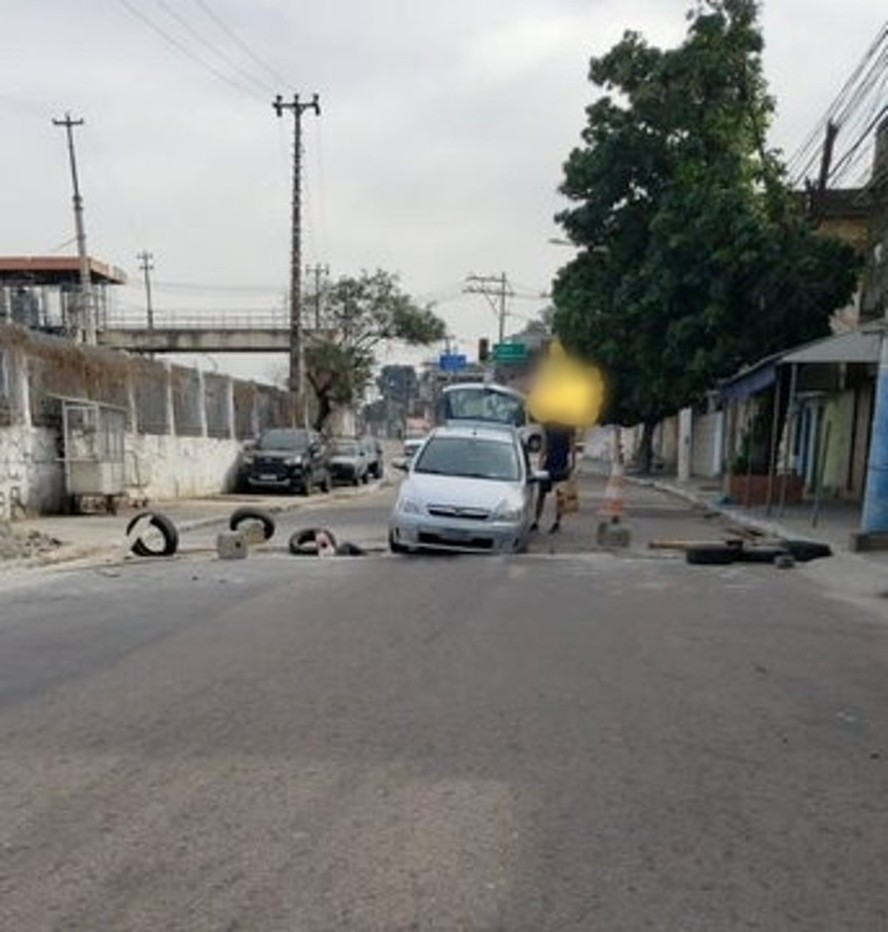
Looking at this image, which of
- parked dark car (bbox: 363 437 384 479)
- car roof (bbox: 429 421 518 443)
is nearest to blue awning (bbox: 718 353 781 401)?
car roof (bbox: 429 421 518 443)

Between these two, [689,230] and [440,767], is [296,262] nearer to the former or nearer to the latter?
[689,230]

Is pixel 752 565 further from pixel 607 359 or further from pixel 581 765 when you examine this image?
pixel 607 359

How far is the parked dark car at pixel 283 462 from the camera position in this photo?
1168 inches

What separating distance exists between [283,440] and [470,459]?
16.1 metres

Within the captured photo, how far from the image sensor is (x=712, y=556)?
1375 cm

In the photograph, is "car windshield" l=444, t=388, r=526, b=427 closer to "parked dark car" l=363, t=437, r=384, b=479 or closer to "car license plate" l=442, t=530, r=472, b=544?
"parked dark car" l=363, t=437, r=384, b=479

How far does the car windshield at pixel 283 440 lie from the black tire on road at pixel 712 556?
17.9 m

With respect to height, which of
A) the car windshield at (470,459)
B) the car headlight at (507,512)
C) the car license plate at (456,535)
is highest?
the car windshield at (470,459)

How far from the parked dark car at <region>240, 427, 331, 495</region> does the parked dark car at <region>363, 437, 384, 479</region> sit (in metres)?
9.98

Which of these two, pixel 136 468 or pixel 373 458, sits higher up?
pixel 136 468

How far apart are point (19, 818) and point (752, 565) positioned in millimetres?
10793

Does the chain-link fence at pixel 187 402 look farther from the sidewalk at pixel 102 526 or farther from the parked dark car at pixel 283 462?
the parked dark car at pixel 283 462

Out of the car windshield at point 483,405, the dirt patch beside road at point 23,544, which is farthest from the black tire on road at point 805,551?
A: the car windshield at point 483,405

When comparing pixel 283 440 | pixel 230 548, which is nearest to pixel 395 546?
pixel 230 548
